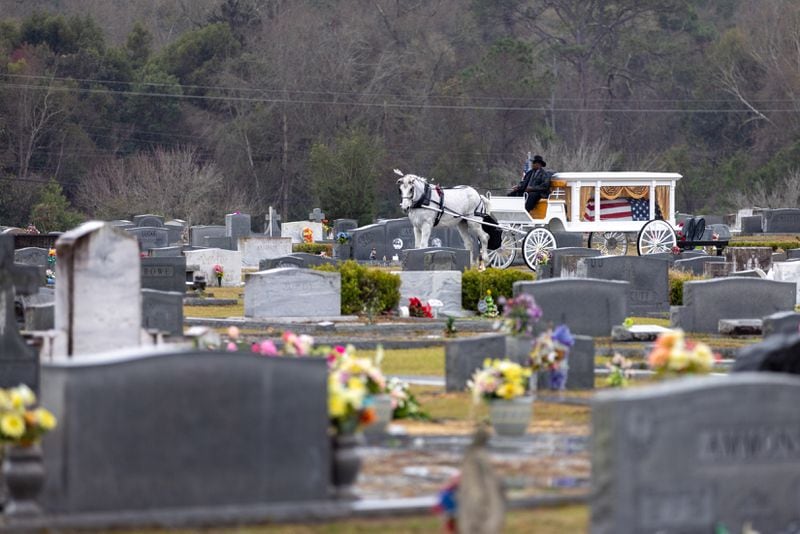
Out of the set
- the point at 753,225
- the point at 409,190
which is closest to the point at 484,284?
the point at 409,190

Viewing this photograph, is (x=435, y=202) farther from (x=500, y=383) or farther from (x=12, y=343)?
(x=500, y=383)

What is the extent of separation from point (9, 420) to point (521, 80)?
6406 cm

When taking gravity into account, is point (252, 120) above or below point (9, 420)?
above

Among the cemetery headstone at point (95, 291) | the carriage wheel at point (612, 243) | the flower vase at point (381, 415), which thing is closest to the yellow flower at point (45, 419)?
the flower vase at point (381, 415)

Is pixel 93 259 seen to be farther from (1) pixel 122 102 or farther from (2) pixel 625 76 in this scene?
(2) pixel 625 76

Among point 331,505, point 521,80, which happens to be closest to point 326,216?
point 521,80

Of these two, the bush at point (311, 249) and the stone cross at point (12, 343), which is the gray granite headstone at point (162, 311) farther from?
the bush at point (311, 249)

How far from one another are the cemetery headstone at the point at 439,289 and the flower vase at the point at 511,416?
42.3 ft

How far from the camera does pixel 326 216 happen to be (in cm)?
5356

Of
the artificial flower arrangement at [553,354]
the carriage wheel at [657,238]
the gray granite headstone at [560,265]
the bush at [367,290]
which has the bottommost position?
the artificial flower arrangement at [553,354]

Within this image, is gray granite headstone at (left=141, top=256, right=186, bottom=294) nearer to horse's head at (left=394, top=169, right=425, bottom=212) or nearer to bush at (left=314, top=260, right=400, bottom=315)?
bush at (left=314, top=260, right=400, bottom=315)

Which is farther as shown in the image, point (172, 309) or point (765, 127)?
point (765, 127)

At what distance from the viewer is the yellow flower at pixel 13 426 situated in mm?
8984

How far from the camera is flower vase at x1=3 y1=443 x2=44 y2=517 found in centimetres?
881
